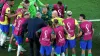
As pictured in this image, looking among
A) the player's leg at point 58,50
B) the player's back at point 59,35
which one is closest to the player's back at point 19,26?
the player's back at point 59,35

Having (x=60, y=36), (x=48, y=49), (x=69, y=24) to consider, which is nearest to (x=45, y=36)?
(x=48, y=49)

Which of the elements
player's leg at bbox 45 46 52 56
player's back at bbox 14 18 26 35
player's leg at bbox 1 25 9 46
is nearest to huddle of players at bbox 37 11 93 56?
player's leg at bbox 45 46 52 56

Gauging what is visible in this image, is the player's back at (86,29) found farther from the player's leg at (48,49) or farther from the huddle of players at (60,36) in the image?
the player's leg at (48,49)

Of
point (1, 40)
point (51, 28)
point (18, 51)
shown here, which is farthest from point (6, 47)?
point (51, 28)

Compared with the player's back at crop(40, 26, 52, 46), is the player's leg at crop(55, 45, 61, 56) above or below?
below

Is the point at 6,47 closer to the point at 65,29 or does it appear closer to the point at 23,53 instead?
the point at 23,53

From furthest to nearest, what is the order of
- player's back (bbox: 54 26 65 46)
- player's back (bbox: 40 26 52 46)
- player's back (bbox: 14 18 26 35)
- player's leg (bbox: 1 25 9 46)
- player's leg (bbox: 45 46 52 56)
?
player's leg (bbox: 1 25 9 46) < player's back (bbox: 14 18 26 35) < player's back (bbox: 54 26 65 46) < player's leg (bbox: 45 46 52 56) < player's back (bbox: 40 26 52 46)

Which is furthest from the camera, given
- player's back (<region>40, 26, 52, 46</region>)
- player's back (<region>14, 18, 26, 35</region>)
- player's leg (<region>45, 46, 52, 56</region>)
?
player's back (<region>14, 18, 26, 35</region>)

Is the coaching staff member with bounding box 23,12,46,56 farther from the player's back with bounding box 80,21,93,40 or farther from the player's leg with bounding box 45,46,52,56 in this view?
the player's back with bounding box 80,21,93,40

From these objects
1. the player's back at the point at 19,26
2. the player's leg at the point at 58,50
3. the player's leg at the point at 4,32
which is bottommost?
the player's leg at the point at 58,50

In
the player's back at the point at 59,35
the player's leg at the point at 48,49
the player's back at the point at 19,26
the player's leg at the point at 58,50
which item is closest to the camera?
the player's leg at the point at 48,49

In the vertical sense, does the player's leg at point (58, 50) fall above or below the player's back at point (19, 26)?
below

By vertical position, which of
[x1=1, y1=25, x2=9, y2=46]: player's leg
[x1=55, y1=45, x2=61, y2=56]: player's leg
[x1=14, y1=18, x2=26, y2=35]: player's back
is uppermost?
[x1=14, y1=18, x2=26, y2=35]: player's back

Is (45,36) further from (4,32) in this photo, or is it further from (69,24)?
(4,32)
